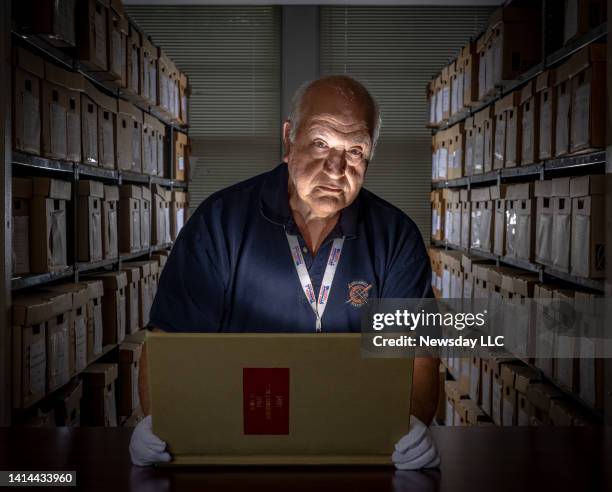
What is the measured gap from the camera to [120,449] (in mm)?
1601

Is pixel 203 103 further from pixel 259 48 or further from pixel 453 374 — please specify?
pixel 453 374

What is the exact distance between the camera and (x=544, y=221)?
3555mm

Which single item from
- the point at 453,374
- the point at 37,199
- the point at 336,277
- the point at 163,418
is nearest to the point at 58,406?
the point at 37,199

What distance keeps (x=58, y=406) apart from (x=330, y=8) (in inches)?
208

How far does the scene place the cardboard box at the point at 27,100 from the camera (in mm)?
2863

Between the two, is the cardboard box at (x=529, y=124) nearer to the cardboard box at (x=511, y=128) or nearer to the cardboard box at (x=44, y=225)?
the cardboard box at (x=511, y=128)

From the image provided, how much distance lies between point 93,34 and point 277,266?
6.98 ft

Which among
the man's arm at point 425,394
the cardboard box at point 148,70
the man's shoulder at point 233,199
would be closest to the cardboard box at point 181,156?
the cardboard box at point 148,70

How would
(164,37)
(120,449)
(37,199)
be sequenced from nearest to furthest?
1. (120,449)
2. (37,199)
3. (164,37)

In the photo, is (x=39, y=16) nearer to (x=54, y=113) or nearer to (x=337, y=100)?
(x=54, y=113)

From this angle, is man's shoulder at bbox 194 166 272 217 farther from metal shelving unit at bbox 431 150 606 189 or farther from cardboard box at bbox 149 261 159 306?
cardboard box at bbox 149 261 159 306

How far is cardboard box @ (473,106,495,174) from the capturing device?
4629 millimetres

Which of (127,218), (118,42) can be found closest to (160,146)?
(127,218)

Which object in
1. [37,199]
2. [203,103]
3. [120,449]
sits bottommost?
[120,449]
